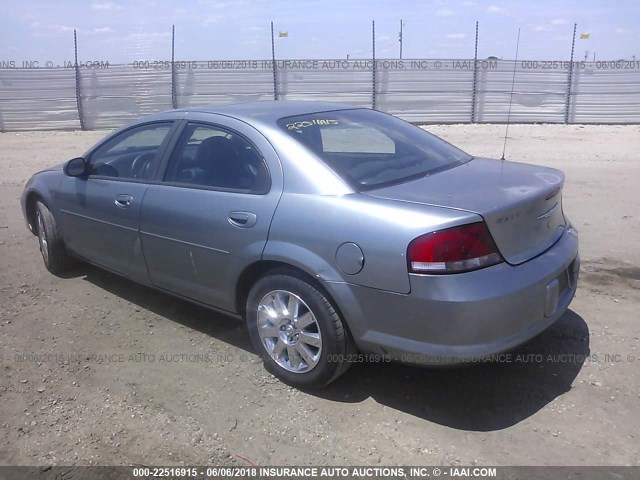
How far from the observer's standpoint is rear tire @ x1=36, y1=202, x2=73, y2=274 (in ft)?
17.4

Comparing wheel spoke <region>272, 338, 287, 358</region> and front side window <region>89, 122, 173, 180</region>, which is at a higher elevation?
front side window <region>89, 122, 173, 180</region>

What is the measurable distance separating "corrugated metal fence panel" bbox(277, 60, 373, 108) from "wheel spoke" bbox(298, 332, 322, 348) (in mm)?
15107

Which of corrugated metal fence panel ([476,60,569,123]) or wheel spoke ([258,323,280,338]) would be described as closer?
wheel spoke ([258,323,280,338])

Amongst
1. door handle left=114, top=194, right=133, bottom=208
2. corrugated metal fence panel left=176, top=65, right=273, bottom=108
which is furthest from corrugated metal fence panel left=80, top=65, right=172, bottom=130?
door handle left=114, top=194, right=133, bottom=208

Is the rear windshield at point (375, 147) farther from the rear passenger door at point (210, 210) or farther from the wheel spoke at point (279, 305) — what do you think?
the wheel spoke at point (279, 305)

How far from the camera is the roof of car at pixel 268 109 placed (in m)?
3.96

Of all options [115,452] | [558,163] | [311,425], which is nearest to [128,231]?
[115,452]

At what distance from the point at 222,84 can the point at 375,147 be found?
46.8ft

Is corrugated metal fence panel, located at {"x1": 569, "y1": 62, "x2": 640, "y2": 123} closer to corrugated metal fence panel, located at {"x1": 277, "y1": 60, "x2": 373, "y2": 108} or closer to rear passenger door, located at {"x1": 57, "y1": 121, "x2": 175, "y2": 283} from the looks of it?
corrugated metal fence panel, located at {"x1": 277, "y1": 60, "x2": 373, "y2": 108}

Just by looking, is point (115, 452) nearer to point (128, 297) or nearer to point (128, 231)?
point (128, 231)

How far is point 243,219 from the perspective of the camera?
11.9ft

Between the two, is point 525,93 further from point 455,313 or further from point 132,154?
point 455,313

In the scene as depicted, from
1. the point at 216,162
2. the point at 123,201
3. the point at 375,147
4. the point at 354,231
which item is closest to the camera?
the point at 354,231

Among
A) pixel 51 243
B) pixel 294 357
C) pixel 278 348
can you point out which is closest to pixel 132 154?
pixel 51 243
